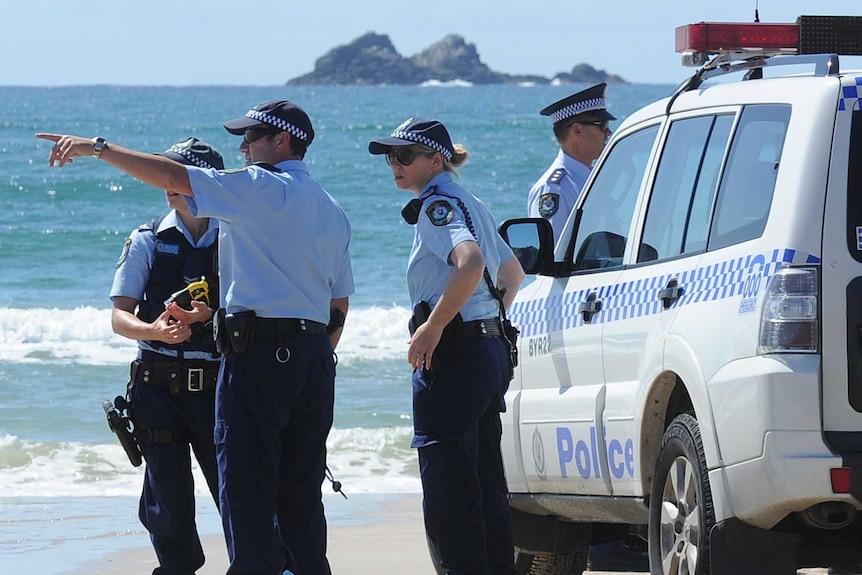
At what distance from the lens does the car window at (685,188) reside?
15.4 ft

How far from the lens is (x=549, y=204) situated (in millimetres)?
6875

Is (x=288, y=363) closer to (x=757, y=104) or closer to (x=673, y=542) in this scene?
(x=673, y=542)

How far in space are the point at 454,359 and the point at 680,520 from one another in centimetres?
92

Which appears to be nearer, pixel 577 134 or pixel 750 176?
pixel 750 176

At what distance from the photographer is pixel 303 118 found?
490 cm

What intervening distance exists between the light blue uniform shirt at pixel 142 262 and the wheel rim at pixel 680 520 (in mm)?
1658

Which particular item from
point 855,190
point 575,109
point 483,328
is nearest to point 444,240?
point 483,328

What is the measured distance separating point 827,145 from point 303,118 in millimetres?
1648

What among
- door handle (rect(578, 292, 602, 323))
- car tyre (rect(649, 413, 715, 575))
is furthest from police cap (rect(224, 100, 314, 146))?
car tyre (rect(649, 413, 715, 575))

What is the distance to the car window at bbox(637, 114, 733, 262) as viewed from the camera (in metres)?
4.70

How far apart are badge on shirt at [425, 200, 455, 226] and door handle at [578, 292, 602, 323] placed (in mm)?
588

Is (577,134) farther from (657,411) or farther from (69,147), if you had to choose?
(69,147)

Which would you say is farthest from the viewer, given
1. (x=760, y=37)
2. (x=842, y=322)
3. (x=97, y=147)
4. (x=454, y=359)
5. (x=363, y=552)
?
(x=363, y=552)

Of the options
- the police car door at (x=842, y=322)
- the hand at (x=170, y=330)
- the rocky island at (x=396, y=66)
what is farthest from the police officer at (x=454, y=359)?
the rocky island at (x=396, y=66)
